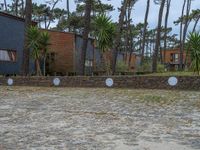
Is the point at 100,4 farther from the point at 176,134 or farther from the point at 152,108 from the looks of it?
the point at 176,134

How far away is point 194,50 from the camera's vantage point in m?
16.3

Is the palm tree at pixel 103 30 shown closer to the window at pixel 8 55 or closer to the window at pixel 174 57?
the window at pixel 8 55

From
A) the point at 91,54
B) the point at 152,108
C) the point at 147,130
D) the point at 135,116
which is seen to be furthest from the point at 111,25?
the point at 91,54

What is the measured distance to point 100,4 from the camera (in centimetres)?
4497

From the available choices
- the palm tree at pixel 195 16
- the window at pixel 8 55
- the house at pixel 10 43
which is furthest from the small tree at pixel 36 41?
the palm tree at pixel 195 16

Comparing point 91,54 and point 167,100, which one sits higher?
→ point 91,54

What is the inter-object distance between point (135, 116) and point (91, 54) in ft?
98.3

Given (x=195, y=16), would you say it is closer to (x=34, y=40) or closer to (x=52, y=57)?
(x=52, y=57)

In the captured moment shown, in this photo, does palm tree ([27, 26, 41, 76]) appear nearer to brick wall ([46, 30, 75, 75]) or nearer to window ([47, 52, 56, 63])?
brick wall ([46, 30, 75, 75])

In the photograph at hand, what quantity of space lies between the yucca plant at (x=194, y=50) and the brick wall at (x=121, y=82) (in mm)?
2034

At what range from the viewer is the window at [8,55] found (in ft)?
86.8

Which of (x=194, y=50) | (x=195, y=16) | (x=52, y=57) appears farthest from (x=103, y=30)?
(x=195, y=16)

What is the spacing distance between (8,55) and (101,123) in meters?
20.9

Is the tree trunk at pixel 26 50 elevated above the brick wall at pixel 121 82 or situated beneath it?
elevated above
